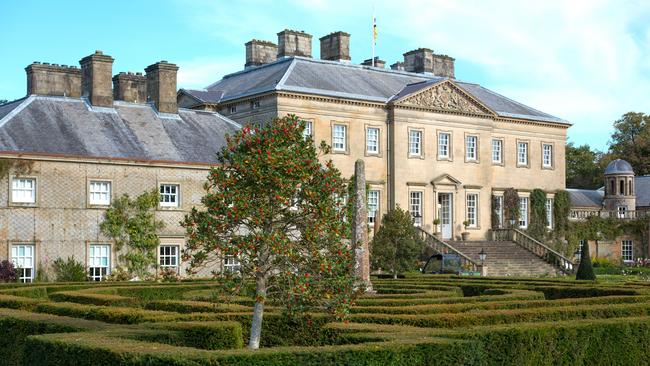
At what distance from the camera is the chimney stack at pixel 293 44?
155ft

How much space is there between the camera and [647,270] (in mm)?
45688

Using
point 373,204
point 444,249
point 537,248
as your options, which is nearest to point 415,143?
point 373,204

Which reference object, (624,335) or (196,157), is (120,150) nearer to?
(196,157)

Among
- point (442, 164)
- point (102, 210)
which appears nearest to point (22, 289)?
point (102, 210)

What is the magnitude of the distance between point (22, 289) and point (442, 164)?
27.4 m

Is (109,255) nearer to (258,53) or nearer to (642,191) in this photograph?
(258,53)

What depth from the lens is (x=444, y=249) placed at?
42.8m

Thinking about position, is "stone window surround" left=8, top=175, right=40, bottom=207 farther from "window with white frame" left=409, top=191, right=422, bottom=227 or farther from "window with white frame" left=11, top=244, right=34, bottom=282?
"window with white frame" left=409, top=191, right=422, bottom=227

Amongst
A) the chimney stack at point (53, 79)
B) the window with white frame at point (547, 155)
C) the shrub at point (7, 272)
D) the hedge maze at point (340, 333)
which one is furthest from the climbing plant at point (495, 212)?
the hedge maze at point (340, 333)

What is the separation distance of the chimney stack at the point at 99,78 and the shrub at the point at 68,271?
6.41m

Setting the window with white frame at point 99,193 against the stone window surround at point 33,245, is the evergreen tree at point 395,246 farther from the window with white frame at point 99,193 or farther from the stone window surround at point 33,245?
the stone window surround at point 33,245

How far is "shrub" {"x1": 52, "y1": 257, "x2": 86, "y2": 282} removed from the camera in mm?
31388

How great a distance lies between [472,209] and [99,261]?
70.3 feet

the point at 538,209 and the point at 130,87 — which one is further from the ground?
the point at 130,87
